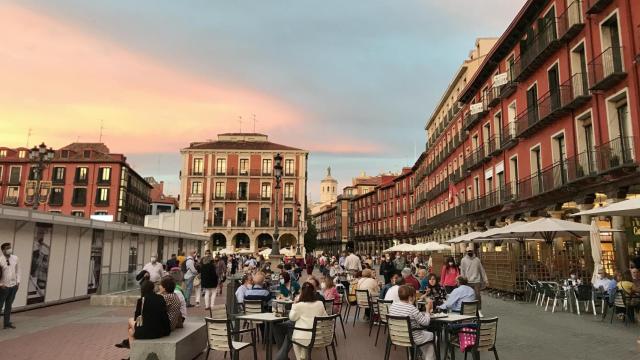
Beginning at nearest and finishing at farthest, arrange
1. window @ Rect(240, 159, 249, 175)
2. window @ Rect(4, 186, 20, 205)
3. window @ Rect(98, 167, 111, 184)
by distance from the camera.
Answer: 1. window @ Rect(4, 186, 20, 205)
2. window @ Rect(98, 167, 111, 184)
3. window @ Rect(240, 159, 249, 175)

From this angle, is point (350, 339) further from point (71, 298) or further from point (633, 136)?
point (633, 136)

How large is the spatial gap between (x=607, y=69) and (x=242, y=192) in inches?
2021

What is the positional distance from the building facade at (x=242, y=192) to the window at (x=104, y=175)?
9.07 meters

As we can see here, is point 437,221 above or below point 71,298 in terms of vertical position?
above

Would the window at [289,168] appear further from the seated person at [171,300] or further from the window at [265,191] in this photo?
the seated person at [171,300]

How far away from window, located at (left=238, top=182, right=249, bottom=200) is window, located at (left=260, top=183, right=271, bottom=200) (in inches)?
86.2

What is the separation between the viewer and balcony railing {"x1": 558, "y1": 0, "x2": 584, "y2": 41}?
729 inches

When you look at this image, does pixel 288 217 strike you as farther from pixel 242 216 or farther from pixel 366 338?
pixel 366 338

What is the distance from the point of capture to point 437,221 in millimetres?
44219

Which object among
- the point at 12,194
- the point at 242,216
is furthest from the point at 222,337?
the point at 12,194

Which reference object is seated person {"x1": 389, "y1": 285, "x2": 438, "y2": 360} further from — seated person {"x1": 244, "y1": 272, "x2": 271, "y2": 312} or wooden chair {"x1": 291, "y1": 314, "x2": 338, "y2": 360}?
seated person {"x1": 244, "y1": 272, "x2": 271, "y2": 312}

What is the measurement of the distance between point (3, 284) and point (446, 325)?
31.0 feet

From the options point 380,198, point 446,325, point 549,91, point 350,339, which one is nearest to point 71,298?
point 350,339

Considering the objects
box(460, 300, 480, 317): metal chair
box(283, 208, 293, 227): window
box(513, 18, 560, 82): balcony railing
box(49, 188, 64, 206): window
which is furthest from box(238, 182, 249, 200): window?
box(460, 300, 480, 317): metal chair
